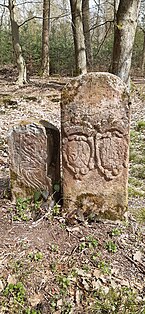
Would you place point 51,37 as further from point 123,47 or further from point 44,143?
point 44,143

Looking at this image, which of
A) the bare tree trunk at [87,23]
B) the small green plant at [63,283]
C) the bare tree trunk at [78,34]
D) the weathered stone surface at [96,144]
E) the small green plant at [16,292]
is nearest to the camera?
the small green plant at [16,292]

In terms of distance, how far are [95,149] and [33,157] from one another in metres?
0.63

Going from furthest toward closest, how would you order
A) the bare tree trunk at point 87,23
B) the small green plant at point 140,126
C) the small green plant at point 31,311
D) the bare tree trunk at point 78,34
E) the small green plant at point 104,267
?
the bare tree trunk at point 87,23
the bare tree trunk at point 78,34
the small green plant at point 140,126
the small green plant at point 104,267
the small green plant at point 31,311

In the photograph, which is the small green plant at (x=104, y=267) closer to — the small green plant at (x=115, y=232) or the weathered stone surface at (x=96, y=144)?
the small green plant at (x=115, y=232)

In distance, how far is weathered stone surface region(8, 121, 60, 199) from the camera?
3.13 m

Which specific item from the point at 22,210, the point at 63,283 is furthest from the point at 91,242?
the point at 22,210

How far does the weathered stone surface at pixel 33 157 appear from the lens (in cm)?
313

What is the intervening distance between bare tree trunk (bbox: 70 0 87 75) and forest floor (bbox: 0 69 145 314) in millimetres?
6463

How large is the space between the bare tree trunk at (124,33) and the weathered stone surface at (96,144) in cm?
343

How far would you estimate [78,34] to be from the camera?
938 centimetres

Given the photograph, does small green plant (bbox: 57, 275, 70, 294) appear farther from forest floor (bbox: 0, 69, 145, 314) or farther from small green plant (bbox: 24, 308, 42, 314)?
small green plant (bbox: 24, 308, 42, 314)

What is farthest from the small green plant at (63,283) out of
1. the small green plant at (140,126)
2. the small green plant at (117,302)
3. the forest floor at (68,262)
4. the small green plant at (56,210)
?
the small green plant at (140,126)

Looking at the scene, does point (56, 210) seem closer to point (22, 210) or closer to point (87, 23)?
point (22, 210)

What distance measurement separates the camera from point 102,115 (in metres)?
2.89
